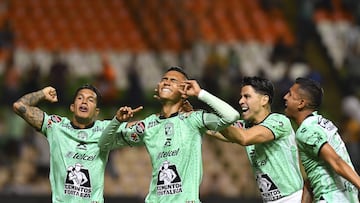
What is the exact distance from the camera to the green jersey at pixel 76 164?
33.7 ft

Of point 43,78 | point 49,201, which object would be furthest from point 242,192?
point 43,78

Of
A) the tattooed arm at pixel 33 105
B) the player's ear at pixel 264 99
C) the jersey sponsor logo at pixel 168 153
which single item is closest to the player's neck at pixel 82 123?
the tattooed arm at pixel 33 105

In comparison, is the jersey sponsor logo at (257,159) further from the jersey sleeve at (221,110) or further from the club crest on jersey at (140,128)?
the club crest on jersey at (140,128)

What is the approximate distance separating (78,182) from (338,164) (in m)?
2.83

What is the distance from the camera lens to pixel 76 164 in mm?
10328

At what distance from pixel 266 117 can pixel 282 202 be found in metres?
0.88

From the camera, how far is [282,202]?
987 centimetres

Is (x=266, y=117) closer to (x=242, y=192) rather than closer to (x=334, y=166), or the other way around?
(x=334, y=166)

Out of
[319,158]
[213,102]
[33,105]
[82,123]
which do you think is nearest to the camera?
[213,102]

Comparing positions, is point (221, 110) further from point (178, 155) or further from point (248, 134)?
point (178, 155)

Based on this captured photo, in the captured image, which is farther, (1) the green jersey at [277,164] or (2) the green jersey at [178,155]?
(1) the green jersey at [277,164]

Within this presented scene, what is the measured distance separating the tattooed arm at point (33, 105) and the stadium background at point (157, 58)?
4.18 meters

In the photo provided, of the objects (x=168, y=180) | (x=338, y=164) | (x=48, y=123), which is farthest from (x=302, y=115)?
(x=48, y=123)

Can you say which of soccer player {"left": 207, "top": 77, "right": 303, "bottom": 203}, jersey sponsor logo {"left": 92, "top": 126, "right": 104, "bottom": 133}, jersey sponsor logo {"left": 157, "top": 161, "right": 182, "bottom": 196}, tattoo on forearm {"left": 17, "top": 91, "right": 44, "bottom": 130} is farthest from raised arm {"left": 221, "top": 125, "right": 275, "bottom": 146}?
tattoo on forearm {"left": 17, "top": 91, "right": 44, "bottom": 130}
